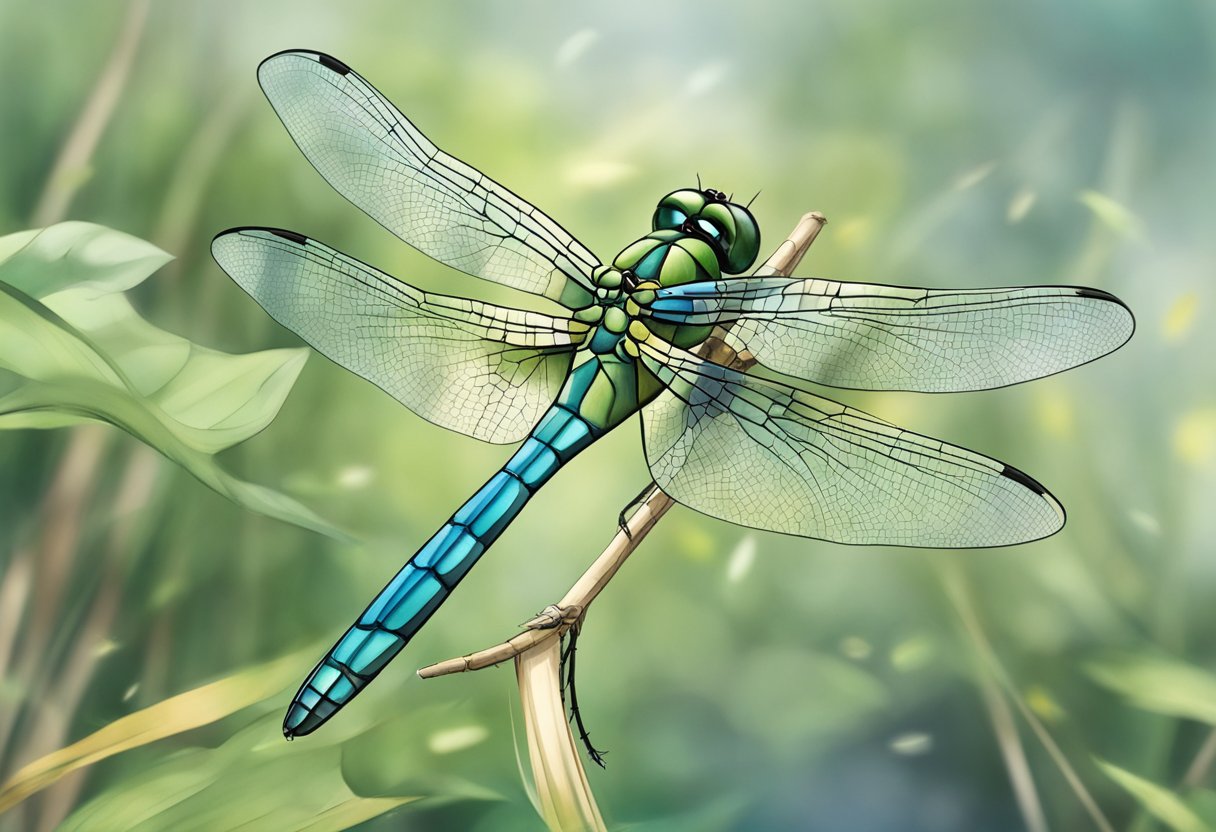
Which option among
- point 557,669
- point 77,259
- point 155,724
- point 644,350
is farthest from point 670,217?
point 155,724

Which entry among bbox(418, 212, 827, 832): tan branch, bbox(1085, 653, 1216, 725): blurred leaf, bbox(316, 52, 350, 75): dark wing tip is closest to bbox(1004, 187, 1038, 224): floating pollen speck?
bbox(418, 212, 827, 832): tan branch

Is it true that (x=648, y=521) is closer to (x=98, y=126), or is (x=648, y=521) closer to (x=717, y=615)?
(x=717, y=615)

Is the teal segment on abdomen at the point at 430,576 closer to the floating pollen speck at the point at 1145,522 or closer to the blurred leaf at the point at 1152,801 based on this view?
the floating pollen speck at the point at 1145,522

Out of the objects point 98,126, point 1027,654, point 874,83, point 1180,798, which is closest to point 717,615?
point 1027,654

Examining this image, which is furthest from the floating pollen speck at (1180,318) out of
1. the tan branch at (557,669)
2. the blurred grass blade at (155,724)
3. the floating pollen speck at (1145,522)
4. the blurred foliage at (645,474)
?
the blurred grass blade at (155,724)

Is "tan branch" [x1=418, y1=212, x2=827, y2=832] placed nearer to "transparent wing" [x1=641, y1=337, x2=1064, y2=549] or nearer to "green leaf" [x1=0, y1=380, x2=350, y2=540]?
"transparent wing" [x1=641, y1=337, x2=1064, y2=549]

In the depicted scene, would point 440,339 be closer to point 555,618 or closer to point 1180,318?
point 555,618
